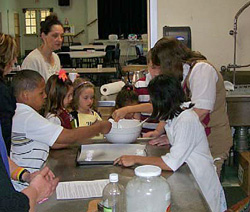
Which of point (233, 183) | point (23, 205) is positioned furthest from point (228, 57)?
point (23, 205)

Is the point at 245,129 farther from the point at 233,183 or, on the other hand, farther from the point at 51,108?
the point at 51,108

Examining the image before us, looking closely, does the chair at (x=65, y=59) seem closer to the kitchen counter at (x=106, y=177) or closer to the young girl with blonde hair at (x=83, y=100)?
the young girl with blonde hair at (x=83, y=100)

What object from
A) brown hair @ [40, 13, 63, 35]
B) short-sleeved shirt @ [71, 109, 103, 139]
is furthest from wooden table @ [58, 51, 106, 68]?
short-sleeved shirt @ [71, 109, 103, 139]

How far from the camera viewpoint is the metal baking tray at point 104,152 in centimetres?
171

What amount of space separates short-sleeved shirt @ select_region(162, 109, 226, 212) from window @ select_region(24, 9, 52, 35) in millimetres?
15058

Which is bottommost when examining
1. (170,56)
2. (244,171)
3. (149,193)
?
(244,171)

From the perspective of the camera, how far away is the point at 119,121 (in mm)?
2164

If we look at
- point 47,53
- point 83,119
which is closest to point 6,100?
point 83,119

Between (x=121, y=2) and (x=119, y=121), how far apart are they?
1411cm

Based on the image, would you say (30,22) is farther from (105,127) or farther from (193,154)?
(193,154)

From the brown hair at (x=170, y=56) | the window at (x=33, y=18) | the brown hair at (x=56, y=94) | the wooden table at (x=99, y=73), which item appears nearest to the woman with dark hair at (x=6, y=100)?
the brown hair at (x=56, y=94)

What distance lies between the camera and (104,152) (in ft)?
6.10

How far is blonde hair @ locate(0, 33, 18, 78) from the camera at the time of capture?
72.7 inches

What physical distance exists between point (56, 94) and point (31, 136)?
0.49 meters
